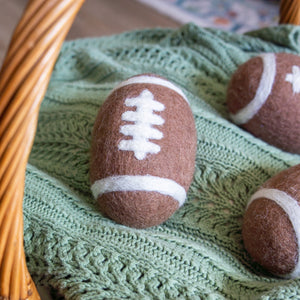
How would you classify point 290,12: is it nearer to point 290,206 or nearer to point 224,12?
point 290,206

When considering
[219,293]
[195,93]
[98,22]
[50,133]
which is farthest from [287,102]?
[98,22]

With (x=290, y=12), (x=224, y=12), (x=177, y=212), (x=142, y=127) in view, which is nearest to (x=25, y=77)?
(x=142, y=127)

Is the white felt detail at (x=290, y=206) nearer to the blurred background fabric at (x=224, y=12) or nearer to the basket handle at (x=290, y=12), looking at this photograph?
the basket handle at (x=290, y=12)

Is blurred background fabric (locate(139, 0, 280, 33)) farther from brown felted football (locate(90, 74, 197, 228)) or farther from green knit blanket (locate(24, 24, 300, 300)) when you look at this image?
brown felted football (locate(90, 74, 197, 228))

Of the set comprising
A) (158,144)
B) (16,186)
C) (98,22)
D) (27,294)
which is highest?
(98,22)

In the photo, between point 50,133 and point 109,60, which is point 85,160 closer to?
point 50,133

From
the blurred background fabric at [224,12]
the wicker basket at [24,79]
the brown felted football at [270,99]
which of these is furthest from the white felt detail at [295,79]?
the blurred background fabric at [224,12]
